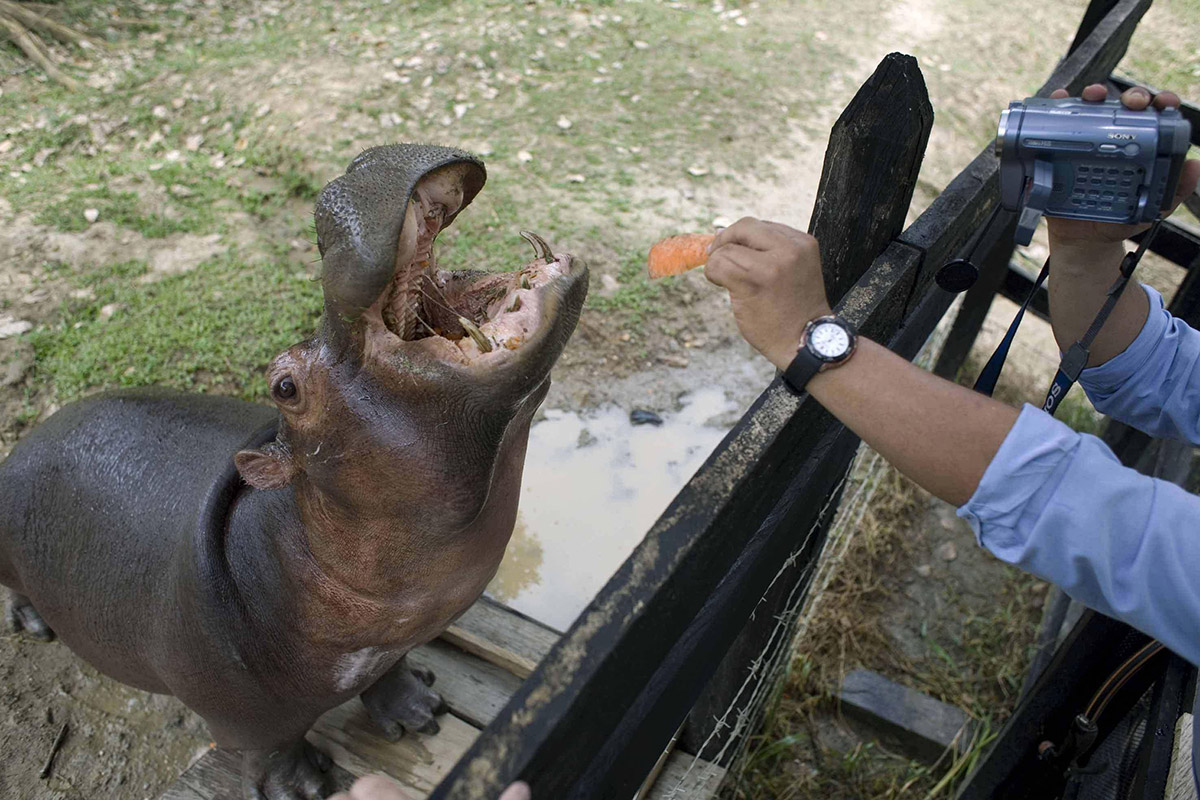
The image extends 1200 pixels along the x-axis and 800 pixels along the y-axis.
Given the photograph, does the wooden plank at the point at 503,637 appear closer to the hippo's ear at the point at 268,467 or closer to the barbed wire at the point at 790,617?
the barbed wire at the point at 790,617

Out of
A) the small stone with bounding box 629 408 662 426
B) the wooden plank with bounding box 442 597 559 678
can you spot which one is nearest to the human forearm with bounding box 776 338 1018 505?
the wooden plank with bounding box 442 597 559 678

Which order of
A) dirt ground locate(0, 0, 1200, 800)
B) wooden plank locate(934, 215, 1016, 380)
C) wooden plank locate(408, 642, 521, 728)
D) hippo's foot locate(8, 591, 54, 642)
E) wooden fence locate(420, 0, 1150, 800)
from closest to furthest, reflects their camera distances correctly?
wooden fence locate(420, 0, 1150, 800) < wooden plank locate(408, 642, 521, 728) < hippo's foot locate(8, 591, 54, 642) < dirt ground locate(0, 0, 1200, 800) < wooden plank locate(934, 215, 1016, 380)

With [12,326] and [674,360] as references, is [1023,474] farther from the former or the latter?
[12,326]

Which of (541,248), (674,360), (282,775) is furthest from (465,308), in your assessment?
(674,360)

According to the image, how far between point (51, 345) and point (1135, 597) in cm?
421

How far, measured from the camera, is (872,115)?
150 centimetres

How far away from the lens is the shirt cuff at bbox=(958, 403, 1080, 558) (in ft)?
3.74

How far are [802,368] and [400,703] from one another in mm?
1653

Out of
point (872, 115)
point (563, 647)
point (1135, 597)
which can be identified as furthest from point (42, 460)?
point (1135, 597)

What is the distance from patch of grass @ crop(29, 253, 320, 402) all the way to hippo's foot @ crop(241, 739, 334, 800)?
1.81 meters

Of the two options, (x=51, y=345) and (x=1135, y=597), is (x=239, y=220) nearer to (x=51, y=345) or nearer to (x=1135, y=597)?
(x=51, y=345)

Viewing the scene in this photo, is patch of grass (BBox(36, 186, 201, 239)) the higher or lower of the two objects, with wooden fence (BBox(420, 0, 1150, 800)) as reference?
lower

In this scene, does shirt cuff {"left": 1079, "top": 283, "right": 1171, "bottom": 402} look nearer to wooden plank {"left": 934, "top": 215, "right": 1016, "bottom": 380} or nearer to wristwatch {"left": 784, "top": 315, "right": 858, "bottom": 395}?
wristwatch {"left": 784, "top": 315, "right": 858, "bottom": 395}

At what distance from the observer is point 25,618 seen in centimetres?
279
